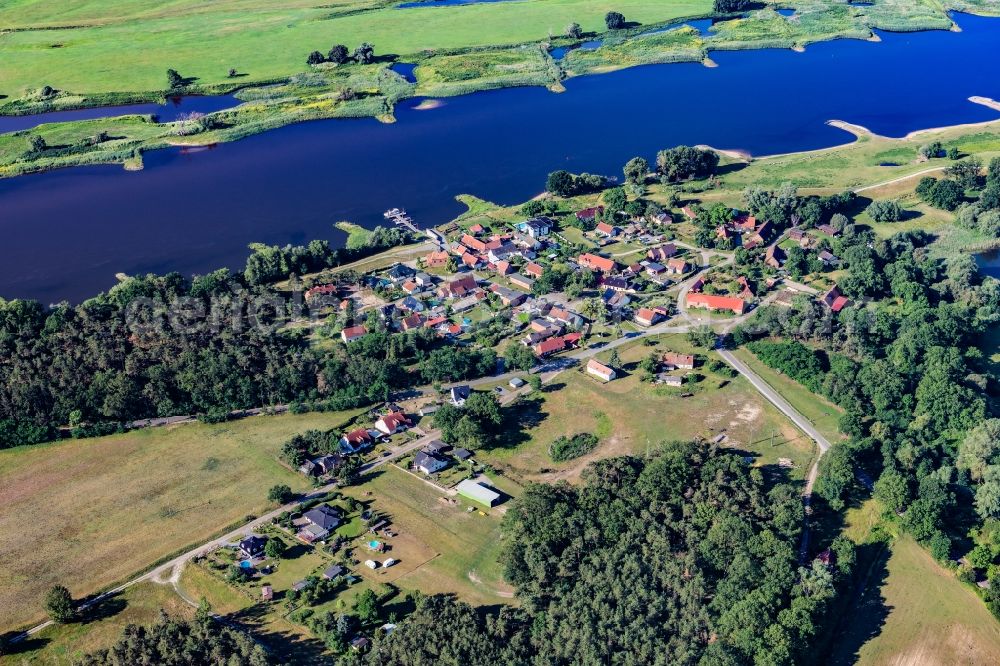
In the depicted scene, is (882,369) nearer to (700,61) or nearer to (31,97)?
(700,61)

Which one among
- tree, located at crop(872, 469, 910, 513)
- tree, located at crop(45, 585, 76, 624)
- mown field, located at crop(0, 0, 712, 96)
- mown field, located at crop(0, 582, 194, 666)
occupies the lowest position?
tree, located at crop(872, 469, 910, 513)

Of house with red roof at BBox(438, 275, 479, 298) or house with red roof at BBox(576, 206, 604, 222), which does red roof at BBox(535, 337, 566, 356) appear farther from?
house with red roof at BBox(576, 206, 604, 222)

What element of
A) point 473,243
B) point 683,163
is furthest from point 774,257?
point 473,243

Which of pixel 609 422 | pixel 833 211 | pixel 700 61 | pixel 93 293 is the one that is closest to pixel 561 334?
pixel 609 422

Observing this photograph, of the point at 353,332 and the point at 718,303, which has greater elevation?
Result: the point at 353,332

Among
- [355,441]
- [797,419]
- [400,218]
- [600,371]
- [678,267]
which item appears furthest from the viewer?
[400,218]

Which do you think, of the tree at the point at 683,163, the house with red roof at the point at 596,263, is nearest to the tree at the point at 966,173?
the tree at the point at 683,163

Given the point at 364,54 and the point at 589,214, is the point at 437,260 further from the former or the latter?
the point at 364,54

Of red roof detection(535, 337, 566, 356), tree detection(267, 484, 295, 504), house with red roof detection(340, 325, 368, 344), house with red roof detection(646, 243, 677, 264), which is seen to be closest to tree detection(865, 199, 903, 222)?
house with red roof detection(646, 243, 677, 264)
